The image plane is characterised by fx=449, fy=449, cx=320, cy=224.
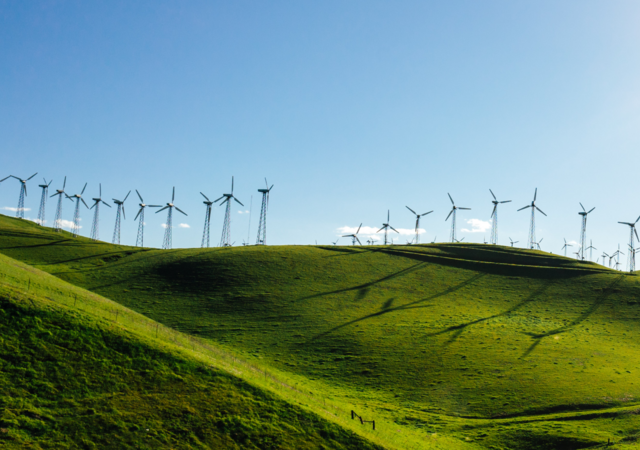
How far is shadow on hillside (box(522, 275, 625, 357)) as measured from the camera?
76562 millimetres

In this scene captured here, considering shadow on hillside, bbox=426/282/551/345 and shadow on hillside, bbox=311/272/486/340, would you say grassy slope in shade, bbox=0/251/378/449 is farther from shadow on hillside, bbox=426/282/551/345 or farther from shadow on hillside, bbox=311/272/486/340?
shadow on hillside, bbox=426/282/551/345

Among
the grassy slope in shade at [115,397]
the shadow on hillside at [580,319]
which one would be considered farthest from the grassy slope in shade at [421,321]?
the grassy slope in shade at [115,397]

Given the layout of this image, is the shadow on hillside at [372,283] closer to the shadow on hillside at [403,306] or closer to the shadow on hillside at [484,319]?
the shadow on hillside at [403,306]

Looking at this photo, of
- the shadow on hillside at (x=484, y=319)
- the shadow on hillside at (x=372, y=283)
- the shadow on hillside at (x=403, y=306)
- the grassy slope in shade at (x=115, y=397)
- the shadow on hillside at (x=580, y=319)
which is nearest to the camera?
the grassy slope in shade at (x=115, y=397)

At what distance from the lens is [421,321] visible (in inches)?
3408

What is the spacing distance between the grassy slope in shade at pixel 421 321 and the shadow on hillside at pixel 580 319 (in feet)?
1.25

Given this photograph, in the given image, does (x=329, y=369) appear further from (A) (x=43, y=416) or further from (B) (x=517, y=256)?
(B) (x=517, y=256)

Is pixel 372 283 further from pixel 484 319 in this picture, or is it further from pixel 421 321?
pixel 484 319

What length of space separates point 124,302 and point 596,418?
3094 inches

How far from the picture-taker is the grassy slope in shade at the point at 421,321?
2132 inches

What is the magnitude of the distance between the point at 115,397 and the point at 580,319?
8819 cm

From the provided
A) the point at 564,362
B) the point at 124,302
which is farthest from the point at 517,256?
the point at 124,302

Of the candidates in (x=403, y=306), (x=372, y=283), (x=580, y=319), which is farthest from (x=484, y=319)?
(x=372, y=283)

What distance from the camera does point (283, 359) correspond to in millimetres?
68750
